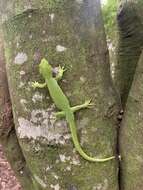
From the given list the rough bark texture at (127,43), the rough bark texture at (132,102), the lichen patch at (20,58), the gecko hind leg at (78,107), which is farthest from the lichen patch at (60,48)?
the rough bark texture at (127,43)

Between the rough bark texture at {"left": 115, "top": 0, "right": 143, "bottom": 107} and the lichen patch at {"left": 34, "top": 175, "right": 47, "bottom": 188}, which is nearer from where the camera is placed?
the lichen patch at {"left": 34, "top": 175, "right": 47, "bottom": 188}

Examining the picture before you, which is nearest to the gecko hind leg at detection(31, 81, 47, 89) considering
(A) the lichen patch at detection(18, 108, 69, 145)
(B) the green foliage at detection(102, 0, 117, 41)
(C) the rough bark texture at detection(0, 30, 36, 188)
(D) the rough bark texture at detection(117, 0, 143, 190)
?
(A) the lichen patch at detection(18, 108, 69, 145)

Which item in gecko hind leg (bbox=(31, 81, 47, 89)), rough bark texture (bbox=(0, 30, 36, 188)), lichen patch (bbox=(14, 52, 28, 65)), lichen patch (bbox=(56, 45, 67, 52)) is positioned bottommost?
rough bark texture (bbox=(0, 30, 36, 188))

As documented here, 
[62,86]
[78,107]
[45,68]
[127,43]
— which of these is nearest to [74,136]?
[78,107]

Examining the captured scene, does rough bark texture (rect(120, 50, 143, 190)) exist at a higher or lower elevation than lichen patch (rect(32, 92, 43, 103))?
lower

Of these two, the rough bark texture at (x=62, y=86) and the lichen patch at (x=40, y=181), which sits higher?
the rough bark texture at (x=62, y=86)

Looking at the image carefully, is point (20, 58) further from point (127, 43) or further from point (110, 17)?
point (110, 17)

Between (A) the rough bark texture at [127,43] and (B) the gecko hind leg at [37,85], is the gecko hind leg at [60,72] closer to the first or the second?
(B) the gecko hind leg at [37,85]

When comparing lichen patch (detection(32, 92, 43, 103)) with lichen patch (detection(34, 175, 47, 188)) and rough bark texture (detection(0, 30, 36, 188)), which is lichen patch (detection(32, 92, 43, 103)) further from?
lichen patch (detection(34, 175, 47, 188))
